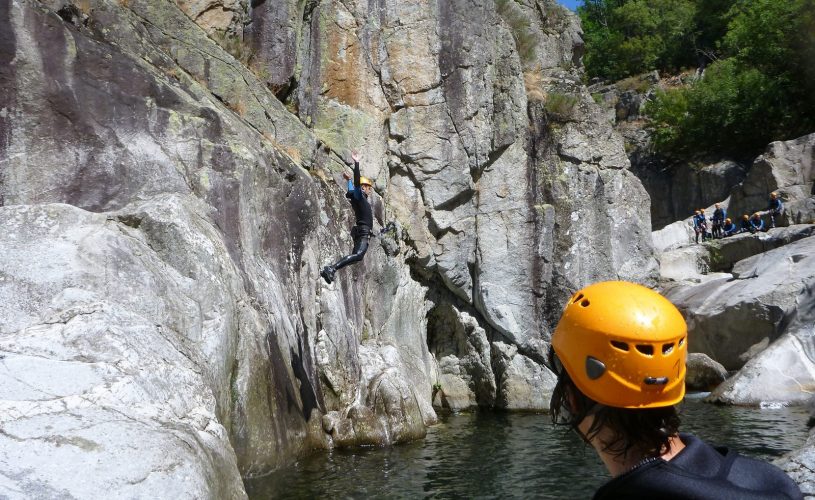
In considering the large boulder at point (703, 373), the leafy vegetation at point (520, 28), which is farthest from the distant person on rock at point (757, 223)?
the leafy vegetation at point (520, 28)

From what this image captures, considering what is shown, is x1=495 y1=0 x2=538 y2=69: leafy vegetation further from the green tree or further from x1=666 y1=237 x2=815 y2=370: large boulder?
the green tree

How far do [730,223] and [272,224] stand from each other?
23.6 meters

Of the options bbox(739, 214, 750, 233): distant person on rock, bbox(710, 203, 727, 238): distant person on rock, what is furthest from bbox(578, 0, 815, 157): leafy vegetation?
bbox(739, 214, 750, 233): distant person on rock

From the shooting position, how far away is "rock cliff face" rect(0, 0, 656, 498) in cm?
671

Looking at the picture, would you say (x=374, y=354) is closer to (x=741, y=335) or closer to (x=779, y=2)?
(x=741, y=335)

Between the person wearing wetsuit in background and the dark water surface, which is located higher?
the person wearing wetsuit in background

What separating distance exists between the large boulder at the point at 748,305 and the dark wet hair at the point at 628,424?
1922cm

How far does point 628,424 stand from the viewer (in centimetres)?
185

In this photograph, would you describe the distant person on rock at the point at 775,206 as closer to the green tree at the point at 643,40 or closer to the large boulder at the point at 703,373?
the large boulder at the point at 703,373

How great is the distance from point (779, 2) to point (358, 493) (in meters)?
38.6

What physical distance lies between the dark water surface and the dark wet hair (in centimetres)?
753

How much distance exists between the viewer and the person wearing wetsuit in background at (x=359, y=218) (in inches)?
461

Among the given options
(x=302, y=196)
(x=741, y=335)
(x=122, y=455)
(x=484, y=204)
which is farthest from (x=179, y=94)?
(x=741, y=335)

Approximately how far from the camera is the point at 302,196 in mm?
13352
